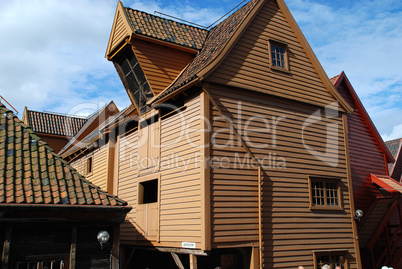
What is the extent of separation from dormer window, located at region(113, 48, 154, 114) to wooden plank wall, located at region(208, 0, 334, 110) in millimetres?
3607

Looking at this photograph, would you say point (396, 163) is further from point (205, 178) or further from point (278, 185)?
point (205, 178)

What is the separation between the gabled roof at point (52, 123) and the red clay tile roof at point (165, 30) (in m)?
20.2

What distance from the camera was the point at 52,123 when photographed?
3403 cm

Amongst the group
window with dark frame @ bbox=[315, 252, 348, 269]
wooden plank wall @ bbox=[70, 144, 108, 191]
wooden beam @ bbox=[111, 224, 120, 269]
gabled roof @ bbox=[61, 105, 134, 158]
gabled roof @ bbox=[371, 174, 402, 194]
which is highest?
gabled roof @ bbox=[61, 105, 134, 158]

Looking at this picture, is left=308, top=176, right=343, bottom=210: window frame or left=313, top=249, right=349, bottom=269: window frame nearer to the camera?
left=313, top=249, right=349, bottom=269: window frame

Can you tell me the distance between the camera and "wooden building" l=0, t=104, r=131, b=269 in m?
8.61

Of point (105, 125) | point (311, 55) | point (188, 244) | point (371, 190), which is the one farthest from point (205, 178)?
point (371, 190)

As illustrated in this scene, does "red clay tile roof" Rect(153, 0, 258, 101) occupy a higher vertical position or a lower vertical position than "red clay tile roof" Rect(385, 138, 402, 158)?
higher

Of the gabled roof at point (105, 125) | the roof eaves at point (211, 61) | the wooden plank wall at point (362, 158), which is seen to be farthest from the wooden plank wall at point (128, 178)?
the wooden plank wall at point (362, 158)

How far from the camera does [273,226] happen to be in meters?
13.3

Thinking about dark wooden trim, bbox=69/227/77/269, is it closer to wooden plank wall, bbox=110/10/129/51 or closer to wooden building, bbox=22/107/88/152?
wooden plank wall, bbox=110/10/129/51

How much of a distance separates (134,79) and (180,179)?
18.0 feet

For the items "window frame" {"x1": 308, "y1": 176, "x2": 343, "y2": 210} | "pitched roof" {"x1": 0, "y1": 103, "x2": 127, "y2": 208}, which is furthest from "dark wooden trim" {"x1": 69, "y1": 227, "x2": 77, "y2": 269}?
"window frame" {"x1": 308, "y1": 176, "x2": 343, "y2": 210}

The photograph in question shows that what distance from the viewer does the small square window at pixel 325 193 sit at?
1493 cm
